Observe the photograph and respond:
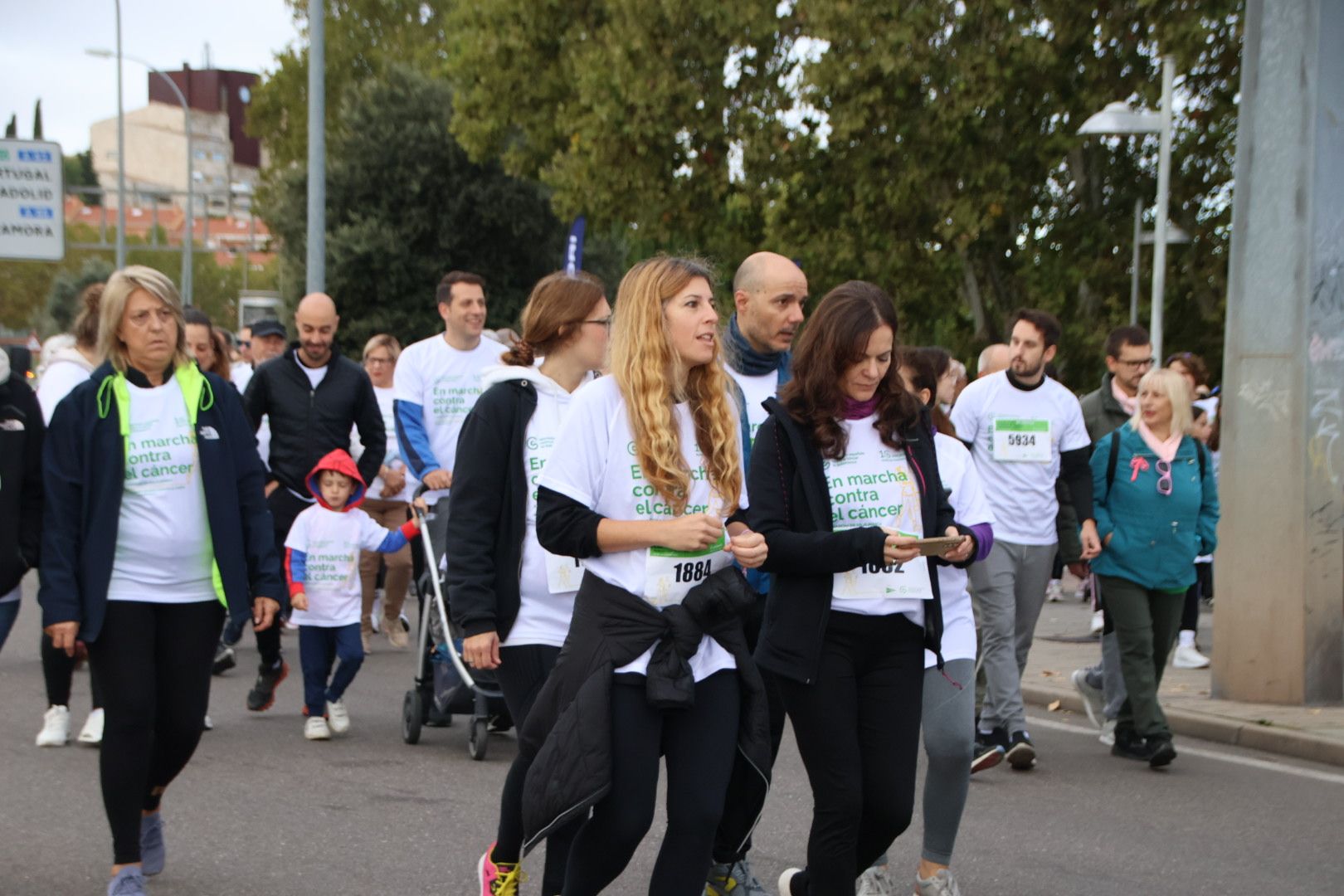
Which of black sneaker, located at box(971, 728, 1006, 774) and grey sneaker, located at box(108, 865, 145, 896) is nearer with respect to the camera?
grey sneaker, located at box(108, 865, 145, 896)

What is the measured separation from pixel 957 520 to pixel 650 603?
121 centimetres

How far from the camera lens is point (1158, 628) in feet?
27.5

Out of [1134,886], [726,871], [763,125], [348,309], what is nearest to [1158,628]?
[1134,886]

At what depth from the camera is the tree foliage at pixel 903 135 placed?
23594 mm

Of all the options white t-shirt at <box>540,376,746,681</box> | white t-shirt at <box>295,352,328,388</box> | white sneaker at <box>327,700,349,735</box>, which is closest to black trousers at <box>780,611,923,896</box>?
white t-shirt at <box>540,376,746,681</box>

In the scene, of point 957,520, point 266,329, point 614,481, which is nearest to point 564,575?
point 614,481

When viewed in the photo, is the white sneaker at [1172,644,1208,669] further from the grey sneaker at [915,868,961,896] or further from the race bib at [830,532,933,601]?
the race bib at [830,532,933,601]

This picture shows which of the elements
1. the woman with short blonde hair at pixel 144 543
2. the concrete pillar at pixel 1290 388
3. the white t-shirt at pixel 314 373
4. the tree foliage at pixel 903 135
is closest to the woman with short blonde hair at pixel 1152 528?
the concrete pillar at pixel 1290 388

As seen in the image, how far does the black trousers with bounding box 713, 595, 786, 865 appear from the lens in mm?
4902

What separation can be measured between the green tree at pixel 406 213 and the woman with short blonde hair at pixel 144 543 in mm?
30041

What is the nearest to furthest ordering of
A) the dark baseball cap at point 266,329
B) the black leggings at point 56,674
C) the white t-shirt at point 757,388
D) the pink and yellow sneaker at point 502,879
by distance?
the pink and yellow sneaker at point 502,879
the white t-shirt at point 757,388
the black leggings at point 56,674
the dark baseball cap at point 266,329

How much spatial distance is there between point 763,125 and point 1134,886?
67.0ft

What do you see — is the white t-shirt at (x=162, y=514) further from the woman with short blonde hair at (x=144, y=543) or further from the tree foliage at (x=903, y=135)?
the tree foliage at (x=903, y=135)

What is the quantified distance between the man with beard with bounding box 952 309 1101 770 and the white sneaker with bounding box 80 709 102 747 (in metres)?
4.12
